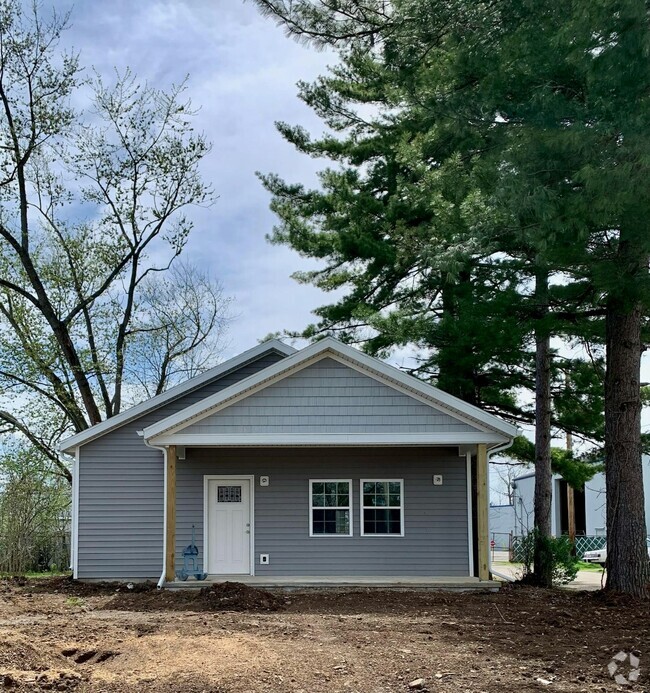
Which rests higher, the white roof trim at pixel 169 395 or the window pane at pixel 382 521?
the white roof trim at pixel 169 395

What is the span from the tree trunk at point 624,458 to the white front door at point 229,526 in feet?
21.1

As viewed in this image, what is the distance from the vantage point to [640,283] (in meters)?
11.2

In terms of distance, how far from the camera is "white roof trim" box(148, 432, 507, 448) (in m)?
14.0

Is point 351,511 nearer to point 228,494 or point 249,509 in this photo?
point 249,509

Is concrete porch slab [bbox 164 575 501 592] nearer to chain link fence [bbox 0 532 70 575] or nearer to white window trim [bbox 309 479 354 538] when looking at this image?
white window trim [bbox 309 479 354 538]

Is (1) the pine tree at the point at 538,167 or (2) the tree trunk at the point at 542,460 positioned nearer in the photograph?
(1) the pine tree at the point at 538,167

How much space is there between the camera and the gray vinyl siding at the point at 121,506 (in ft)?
50.8

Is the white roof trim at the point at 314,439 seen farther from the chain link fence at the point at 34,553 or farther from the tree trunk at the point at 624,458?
the chain link fence at the point at 34,553

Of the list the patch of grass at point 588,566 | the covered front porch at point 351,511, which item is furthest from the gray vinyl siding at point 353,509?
the patch of grass at point 588,566

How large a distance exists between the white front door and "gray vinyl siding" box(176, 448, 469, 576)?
189 mm

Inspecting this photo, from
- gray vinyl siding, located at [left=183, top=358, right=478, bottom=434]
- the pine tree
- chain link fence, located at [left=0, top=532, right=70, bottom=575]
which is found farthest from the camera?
chain link fence, located at [left=0, top=532, right=70, bottom=575]

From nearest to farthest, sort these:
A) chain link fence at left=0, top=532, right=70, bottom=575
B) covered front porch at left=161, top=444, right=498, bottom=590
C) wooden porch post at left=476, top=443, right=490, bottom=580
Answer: wooden porch post at left=476, top=443, right=490, bottom=580 → covered front porch at left=161, top=444, right=498, bottom=590 → chain link fence at left=0, top=532, right=70, bottom=575

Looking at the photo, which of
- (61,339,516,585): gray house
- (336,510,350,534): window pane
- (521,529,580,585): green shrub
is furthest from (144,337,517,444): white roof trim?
(521,529,580,585): green shrub

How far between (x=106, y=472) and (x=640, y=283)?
402 inches
